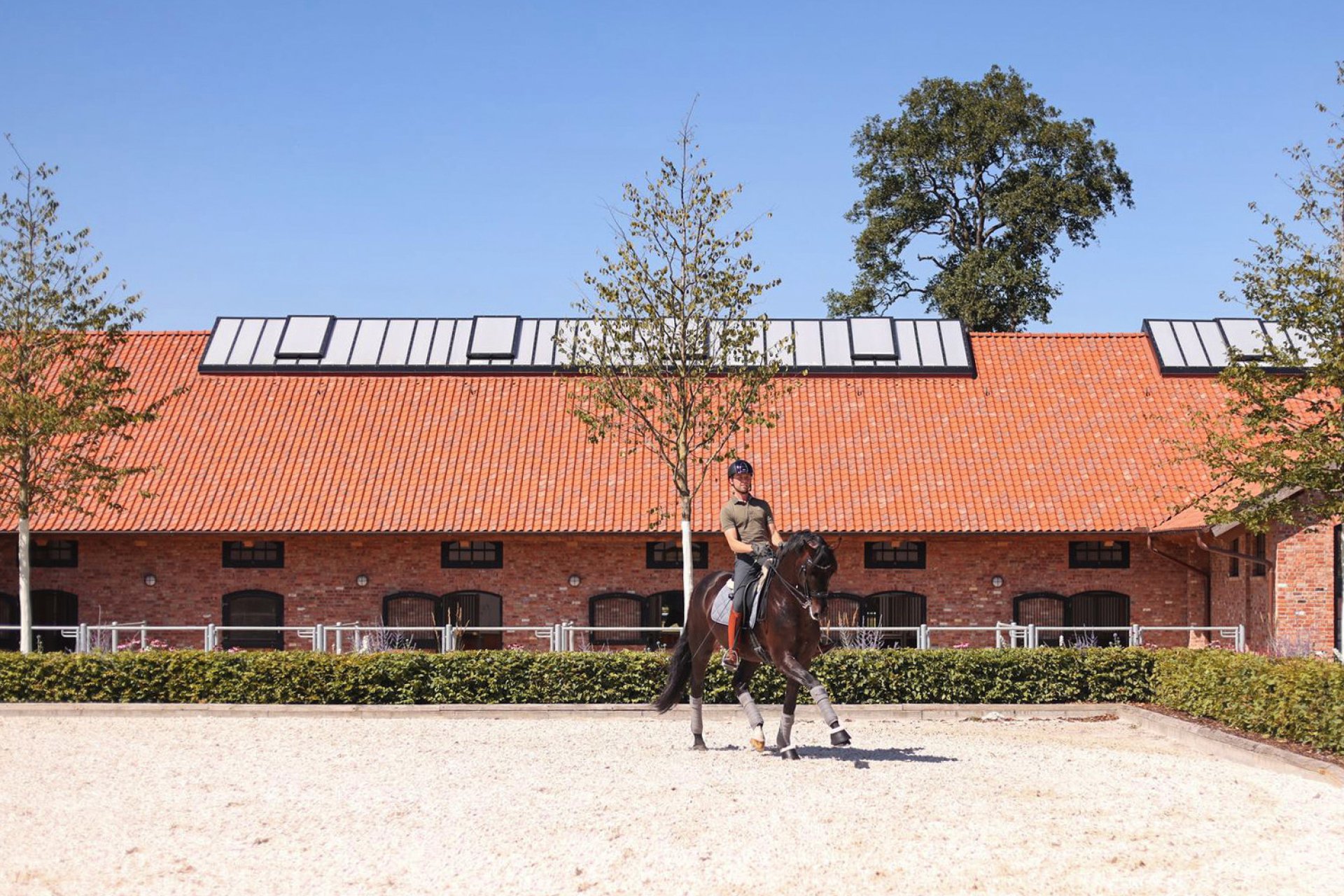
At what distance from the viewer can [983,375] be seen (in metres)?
34.1

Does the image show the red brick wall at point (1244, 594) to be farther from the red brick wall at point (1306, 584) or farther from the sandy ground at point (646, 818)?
the sandy ground at point (646, 818)

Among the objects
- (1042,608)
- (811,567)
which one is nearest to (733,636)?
(811,567)

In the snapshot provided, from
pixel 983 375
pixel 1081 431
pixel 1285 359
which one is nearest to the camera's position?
pixel 1285 359

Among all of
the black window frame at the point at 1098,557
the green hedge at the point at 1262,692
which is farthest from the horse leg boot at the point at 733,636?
the black window frame at the point at 1098,557

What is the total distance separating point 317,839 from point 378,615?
60.3ft

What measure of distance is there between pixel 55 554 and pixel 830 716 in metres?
21.2

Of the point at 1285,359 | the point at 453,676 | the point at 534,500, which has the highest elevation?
the point at 1285,359

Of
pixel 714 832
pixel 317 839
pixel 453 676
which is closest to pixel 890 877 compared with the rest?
pixel 714 832

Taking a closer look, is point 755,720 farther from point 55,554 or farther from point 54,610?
point 55,554

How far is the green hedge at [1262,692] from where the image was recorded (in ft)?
51.7

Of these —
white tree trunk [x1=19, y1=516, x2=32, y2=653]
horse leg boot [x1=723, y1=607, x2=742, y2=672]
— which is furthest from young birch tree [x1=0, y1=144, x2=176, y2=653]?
horse leg boot [x1=723, y1=607, x2=742, y2=672]

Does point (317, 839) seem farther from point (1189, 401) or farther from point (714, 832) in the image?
point (1189, 401)

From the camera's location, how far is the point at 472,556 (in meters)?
29.5

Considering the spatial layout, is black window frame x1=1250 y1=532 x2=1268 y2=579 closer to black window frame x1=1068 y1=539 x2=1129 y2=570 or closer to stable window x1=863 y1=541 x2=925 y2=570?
black window frame x1=1068 y1=539 x2=1129 y2=570
